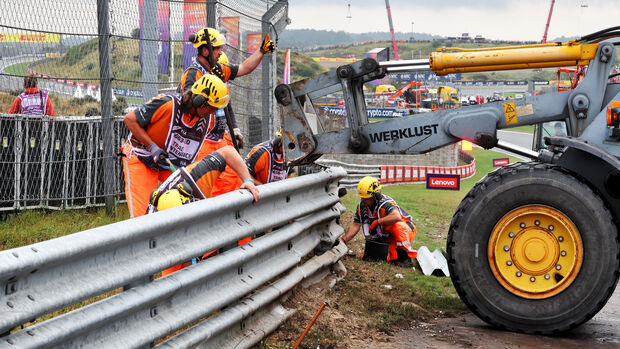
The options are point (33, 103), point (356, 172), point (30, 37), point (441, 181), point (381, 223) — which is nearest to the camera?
point (30, 37)

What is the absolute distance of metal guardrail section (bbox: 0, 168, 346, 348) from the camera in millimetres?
2901

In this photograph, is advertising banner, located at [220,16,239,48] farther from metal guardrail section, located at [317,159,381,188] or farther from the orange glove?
metal guardrail section, located at [317,159,381,188]

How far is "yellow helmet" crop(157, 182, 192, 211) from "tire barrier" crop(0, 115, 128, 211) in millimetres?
3534

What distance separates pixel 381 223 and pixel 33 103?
4446 mm

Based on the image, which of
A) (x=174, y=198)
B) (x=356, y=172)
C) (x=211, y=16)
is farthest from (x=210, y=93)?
(x=356, y=172)

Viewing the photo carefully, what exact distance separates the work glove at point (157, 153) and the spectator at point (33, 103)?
305 cm

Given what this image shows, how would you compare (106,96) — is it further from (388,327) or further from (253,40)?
(388,327)

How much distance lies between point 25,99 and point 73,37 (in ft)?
4.96

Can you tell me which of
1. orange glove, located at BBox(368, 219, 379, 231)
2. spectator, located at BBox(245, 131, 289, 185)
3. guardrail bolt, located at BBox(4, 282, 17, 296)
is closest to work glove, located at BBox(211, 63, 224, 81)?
spectator, located at BBox(245, 131, 289, 185)

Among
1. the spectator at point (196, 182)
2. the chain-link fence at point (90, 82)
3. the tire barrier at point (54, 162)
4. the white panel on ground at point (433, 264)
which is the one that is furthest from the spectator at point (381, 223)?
the spectator at point (196, 182)

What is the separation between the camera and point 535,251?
17.3 feet

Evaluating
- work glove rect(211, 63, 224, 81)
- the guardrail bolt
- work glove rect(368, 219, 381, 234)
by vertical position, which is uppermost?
work glove rect(211, 63, 224, 81)

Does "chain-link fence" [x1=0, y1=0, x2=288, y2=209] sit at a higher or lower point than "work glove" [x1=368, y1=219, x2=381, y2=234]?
higher

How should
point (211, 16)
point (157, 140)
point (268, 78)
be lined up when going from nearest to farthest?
point (157, 140)
point (211, 16)
point (268, 78)
